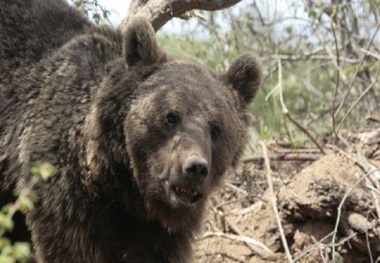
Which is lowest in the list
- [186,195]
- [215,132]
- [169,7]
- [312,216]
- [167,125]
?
[312,216]

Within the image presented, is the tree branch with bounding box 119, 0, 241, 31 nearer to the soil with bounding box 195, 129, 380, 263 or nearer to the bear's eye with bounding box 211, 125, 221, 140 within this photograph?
the soil with bounding box 195, 129, 380, 263

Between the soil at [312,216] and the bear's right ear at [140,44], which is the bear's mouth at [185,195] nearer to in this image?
the bear's right ear at [140,44]

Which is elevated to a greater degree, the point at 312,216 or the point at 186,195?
the point at 186,195

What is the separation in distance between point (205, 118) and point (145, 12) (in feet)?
5.40

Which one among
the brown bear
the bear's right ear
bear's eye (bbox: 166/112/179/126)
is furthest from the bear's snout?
the bear's right ear

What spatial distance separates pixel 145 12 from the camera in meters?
6.57

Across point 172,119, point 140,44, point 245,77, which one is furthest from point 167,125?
point 245,77

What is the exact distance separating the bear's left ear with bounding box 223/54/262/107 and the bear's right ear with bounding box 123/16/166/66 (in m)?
0.55

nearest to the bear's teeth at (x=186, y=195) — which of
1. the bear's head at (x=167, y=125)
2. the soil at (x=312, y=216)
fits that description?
the bear's head at (x=167, y=125)

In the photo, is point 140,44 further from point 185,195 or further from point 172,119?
point 185,195

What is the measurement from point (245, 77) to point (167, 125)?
91 cm

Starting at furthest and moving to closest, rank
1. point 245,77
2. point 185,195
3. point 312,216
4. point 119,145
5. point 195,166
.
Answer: point 312,216
point 245,77
point 119,145
point 185,195
point 195,166

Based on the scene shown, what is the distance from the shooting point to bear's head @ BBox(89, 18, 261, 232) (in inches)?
196

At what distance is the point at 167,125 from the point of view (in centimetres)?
516
